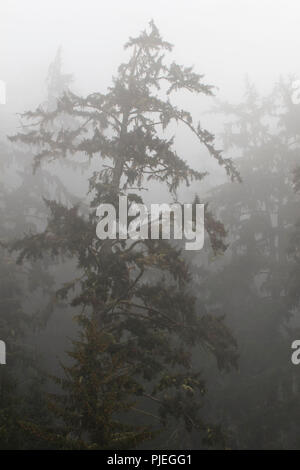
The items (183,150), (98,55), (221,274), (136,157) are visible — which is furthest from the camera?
(98,55)

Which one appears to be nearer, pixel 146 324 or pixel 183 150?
pixel 146 324

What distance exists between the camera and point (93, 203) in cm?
884

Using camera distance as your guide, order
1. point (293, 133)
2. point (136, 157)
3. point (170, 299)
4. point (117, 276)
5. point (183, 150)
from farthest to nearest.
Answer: point (183, 150) < point (293, 133) < point (136, 157) < point (170, 299) < point (117, 276)

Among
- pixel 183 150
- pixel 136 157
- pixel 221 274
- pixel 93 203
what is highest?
pixel 183 150

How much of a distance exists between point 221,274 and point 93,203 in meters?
10.8

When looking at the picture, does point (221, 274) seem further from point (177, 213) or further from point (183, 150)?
point (183, 150)

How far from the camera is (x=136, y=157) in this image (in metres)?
9.17

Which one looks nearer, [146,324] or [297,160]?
[146,324]

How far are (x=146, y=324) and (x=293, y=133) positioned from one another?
644 inches

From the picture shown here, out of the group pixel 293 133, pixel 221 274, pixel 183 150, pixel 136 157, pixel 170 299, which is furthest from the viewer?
pixel 183 150

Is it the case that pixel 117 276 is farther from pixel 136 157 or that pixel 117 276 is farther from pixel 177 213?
pixel 136 157

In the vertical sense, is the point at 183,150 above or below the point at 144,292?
above

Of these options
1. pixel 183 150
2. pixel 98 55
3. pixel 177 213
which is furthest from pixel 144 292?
pixel 98 55
